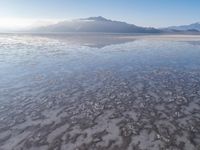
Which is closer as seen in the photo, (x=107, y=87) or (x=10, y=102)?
(x=10, y=102)

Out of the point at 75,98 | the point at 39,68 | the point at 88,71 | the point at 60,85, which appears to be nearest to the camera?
the point at 75,98

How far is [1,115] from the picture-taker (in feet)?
39.0

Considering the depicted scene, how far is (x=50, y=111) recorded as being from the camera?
1259 centimetres

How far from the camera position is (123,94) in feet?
50.4

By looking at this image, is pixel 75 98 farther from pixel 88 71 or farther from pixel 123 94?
pixel 88 71

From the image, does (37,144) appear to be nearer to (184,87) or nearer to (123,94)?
(123,94)

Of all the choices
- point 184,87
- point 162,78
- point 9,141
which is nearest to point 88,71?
point 162,78

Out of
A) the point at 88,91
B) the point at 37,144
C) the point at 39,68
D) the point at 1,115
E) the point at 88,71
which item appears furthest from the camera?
the point at 39,68

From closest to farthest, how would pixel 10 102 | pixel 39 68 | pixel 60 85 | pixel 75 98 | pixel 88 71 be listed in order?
pixel 10 102 < pixel 75 98 < pixel 60 85 < pixel 88 71 < pixel 39 68

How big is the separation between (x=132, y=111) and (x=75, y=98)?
13.1ft

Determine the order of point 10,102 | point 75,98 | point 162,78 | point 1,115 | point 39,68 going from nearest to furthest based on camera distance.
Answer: point 1,115 → point 10,102 → point 75,98 → point 162,78 → point 39,68

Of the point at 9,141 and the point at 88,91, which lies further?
the point at 88,91

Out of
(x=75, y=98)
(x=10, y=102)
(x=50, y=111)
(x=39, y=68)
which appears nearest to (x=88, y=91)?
(x=75, y=98)

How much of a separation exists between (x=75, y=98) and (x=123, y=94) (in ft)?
10.7
